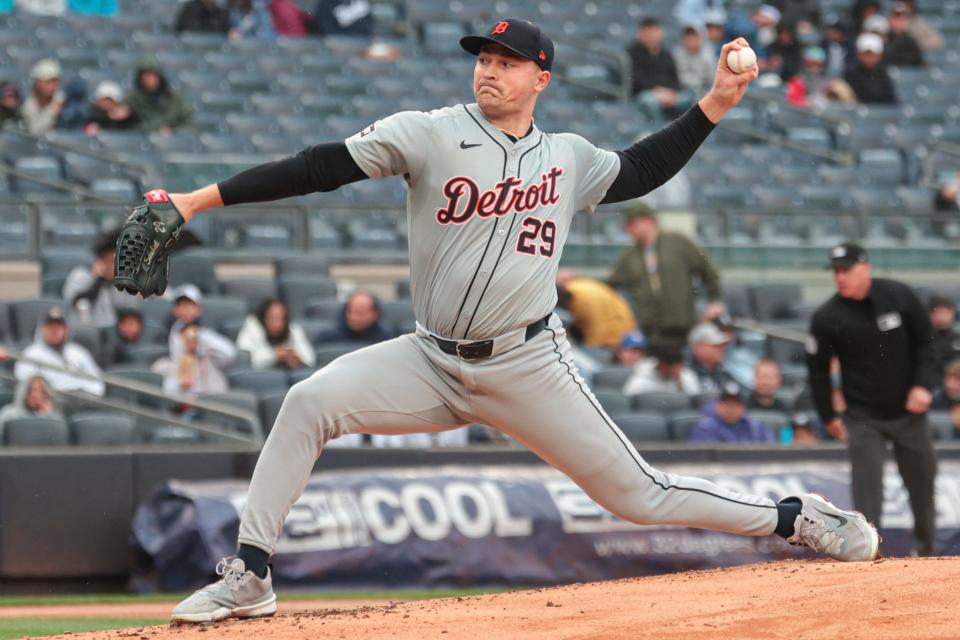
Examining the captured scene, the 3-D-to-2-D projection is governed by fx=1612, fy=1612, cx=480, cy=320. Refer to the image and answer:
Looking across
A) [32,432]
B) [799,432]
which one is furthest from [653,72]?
[32,432]

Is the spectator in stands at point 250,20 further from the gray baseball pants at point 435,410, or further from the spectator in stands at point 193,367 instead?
the gray baseball pants at point 435,410

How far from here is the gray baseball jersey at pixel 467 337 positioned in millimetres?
5176

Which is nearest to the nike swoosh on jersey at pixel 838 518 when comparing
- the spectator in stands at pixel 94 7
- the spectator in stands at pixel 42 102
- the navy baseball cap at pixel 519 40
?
the navy baseball cap at pixel 519 40

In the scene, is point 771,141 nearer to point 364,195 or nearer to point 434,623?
point 364,195

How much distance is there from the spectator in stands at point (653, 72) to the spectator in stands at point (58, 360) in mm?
7474

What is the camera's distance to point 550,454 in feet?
17.5

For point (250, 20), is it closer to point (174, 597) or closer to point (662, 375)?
point (662, 375)

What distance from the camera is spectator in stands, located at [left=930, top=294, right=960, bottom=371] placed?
12.4 metres

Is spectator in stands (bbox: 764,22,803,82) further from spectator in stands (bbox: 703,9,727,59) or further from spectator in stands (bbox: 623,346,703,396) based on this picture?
spectator in stands (bbox: 623,346,703,396)

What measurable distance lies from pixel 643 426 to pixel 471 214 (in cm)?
586

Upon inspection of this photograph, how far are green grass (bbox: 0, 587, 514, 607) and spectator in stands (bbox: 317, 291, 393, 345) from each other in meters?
2.35

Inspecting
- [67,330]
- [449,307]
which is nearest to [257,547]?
[449,307]

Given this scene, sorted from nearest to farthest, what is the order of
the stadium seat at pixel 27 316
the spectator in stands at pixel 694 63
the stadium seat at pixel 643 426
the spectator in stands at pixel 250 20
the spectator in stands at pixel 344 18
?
the stadium seat at pixel 643 426 → the stadium seat at pixel 27 316 → the spectator in stands at pixel 694 63 → the spectator in stands at pixel 250 20 → the spectator in stands at pixel 344 18

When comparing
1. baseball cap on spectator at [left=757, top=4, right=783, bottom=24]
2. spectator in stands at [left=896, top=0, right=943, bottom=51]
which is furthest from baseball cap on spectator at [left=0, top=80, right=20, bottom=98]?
spectator in stands at [left=896, top=0, right=943, bottom=51]
